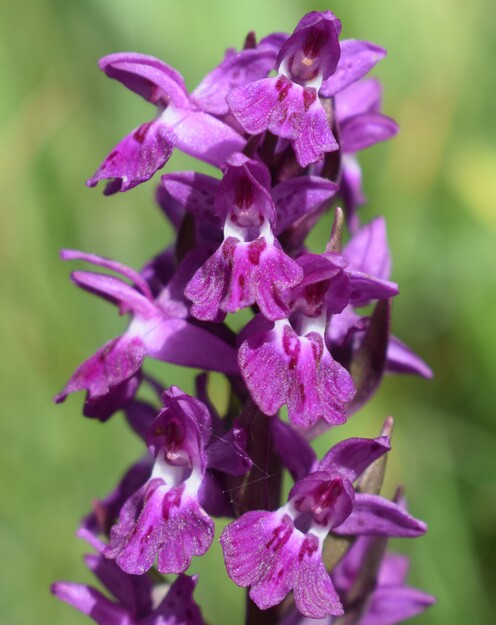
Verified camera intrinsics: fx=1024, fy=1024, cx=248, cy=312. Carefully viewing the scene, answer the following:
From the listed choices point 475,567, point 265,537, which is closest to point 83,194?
point 475,567

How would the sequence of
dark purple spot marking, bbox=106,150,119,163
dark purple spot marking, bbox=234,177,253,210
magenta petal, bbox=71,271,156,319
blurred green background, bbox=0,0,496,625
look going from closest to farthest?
dark purple spot marking, bbox=234,177,253,210 → dark purple spot marking, bbox=106,150,119,163 → magenta petal, bbox=71,271,156,319 → blurred green background, bbox=0,0,496,625

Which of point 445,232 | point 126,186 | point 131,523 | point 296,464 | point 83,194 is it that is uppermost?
point 126,186

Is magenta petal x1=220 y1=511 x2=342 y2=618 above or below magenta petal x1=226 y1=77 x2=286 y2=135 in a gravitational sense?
below

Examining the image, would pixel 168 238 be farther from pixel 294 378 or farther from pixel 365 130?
pixel 294 378

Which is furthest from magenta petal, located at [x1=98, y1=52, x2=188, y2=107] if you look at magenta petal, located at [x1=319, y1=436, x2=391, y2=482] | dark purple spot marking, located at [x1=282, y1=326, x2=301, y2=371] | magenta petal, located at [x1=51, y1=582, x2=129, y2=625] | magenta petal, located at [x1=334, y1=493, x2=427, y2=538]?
magenta petal, located at [x1=51, y1=582, x2=129, y2=625]

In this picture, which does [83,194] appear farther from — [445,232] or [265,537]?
[265,537]

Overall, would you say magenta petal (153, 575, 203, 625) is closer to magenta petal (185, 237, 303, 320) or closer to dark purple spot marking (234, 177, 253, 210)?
magenta petal (185, 237, 303, 320)
